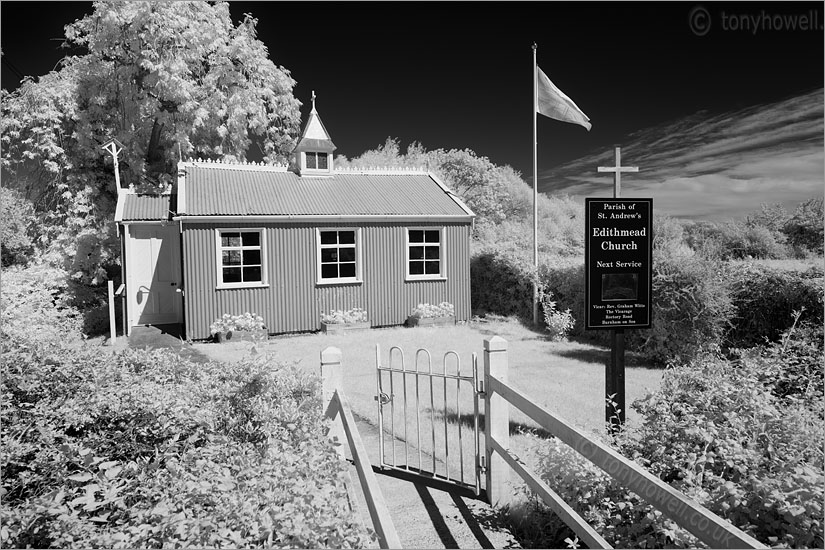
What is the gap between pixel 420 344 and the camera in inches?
541

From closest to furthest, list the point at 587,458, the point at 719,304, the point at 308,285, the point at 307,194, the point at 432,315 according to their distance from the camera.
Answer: the point at 587,458, the point at 719,304, the point at 308,285, the point at 307,194, the point at 432,315

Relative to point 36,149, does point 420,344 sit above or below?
below

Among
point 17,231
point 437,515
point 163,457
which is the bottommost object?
point 437,515

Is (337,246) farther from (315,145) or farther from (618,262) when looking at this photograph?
(618,262)

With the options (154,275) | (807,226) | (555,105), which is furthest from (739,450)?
(807,226)

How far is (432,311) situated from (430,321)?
0.38 m

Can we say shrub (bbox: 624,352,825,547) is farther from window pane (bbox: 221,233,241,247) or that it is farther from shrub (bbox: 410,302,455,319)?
window pane (bbox: 221,233,241,247)

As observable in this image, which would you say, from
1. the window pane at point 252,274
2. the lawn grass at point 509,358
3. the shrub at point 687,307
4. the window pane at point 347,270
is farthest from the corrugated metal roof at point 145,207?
the shrub at point 687,307

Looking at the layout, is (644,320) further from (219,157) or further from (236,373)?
(219,157)

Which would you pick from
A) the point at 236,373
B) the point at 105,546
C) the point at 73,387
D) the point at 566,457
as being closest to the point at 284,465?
the point at 105,546

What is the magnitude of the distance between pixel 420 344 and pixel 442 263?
13.0 feet

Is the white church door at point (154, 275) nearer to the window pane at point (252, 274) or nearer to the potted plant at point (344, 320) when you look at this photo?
the window pane at point (252, 274)

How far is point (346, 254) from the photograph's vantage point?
52.7 ft

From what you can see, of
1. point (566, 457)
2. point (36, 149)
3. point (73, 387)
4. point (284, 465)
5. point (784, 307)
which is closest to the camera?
point (284, 465)
